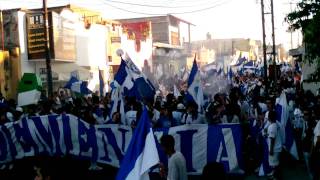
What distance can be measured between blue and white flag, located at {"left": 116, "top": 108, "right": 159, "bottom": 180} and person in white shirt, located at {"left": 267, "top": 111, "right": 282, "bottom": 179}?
4.40m

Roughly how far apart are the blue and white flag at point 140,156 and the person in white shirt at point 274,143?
4399 millimetres

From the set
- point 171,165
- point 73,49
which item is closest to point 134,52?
point 73,49

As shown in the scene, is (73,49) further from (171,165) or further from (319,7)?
(171,165)

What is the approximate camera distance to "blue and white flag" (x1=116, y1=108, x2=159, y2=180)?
5.66m

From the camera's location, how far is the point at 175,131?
406 inches

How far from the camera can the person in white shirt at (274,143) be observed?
31.9 ft

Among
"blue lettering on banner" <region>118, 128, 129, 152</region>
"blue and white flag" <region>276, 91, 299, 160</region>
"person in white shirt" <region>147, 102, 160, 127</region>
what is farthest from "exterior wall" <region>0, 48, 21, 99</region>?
"blue and white flag" <region>276, 91, 299, 160</region>

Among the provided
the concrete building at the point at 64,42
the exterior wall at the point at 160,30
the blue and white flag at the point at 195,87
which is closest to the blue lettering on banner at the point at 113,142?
the blue and white flag at the point at 195,87

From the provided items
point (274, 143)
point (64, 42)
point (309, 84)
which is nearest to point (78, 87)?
point (309, 84)

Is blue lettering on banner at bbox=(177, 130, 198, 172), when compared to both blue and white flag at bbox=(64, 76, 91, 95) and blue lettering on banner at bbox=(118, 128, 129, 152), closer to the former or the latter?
blue lettering on banner at bbox=(118, 128, 129, 152)

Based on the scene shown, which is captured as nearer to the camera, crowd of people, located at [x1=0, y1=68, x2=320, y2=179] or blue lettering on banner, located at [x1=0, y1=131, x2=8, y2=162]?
crowd of people, located at [x1=0, y1=68, x2=320, y2=179]

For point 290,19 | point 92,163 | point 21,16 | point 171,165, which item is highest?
point 21,16

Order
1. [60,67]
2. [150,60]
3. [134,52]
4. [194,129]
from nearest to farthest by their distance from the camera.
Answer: [194,129] < [60,67] < [134,52] < [150,60]

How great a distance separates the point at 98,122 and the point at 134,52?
3971 centimetres
